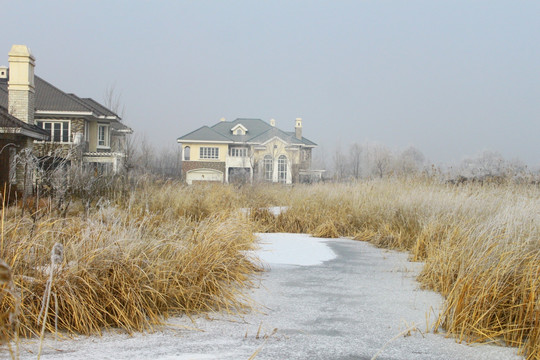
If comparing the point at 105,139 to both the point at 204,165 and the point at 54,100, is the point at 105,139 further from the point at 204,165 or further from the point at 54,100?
the point at 204,165

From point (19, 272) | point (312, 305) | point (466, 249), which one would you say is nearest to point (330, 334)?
point (312, 305)

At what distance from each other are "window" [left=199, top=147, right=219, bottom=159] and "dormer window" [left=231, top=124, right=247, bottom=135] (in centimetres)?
229

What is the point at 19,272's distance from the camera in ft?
12.1

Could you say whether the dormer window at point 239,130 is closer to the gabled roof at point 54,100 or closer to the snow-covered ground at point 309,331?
the gabled roof at point 54,100

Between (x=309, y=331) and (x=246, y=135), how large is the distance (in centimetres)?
3662

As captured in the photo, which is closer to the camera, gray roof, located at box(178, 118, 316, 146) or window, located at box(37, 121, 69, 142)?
window, located at box(37, 121, 69, 142)

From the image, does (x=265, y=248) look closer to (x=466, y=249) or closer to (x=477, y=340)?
(x=466, y=249)

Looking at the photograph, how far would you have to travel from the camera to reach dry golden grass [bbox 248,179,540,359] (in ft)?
11.5

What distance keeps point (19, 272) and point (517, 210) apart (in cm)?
473

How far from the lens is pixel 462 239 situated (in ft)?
18.1

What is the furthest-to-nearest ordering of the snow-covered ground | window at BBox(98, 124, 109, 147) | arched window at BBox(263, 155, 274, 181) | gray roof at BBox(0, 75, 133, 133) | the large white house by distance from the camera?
arched window at BBox(263, 155, 274, 181) → the large white house → window at BBox(98, 124, 109, 147) → gray roof at BBox(0, 75, 133, 133) → the snow-covered ground

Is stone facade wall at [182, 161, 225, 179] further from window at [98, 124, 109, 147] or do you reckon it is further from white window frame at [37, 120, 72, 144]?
white window frame at [37, 120, 72, 144]

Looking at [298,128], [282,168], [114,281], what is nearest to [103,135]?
[282,168]

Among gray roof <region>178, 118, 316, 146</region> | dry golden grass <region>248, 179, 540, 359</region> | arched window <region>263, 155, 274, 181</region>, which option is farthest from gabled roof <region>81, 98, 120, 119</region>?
dry golden grass <region>248, 179, 540, 359</region>
